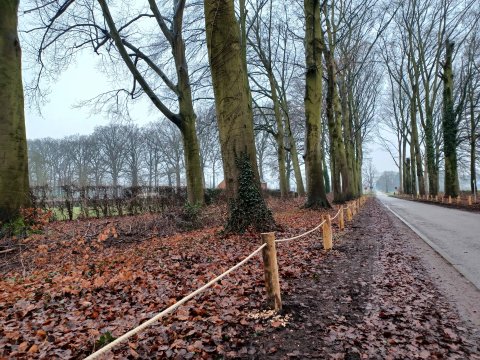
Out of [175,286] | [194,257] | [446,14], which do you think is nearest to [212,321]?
[175,286]

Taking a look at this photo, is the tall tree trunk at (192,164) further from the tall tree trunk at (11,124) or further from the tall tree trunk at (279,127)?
the tall tree trunk at (279,127)

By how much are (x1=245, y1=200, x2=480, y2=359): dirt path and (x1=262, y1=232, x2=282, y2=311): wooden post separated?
0.82ft

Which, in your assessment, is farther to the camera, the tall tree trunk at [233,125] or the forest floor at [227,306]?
the tall tree trunk at [233,125]

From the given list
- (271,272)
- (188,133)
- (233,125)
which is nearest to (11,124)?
(233,125)

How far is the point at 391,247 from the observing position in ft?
28.8

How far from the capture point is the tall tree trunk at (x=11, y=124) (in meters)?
9.31

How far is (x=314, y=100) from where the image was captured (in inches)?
631

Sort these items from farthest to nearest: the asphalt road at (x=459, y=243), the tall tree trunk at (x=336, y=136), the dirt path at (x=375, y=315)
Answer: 1. the tall tree trunk at (x=336, y=136)
2. the asphalt road at (x=459, y=243)
3. the dirt path at (x=375, y=315)

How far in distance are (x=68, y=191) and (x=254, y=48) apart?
14966mm

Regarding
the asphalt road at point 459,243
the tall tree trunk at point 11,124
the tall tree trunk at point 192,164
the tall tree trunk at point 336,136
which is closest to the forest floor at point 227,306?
the asphalt road at point 459,243

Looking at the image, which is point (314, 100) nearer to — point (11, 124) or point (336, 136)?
point (336, 136)

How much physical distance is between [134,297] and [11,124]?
25.2 ft

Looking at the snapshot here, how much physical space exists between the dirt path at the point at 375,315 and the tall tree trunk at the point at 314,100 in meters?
8.72

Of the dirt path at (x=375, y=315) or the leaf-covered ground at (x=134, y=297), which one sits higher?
the leaf-covered ground at (x=134, y=297)
